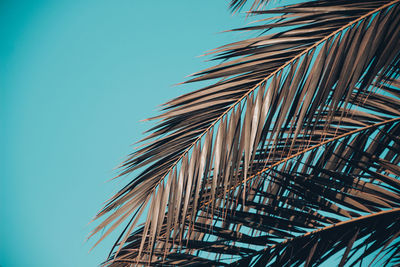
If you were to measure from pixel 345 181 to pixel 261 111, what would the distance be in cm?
63

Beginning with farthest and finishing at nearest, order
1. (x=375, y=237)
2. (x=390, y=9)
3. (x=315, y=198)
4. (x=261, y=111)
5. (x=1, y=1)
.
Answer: (x=1, y=1) → (x=315, y=198) → (x=375, y=237) → (x=261, y=111) → (x=390, y=9)

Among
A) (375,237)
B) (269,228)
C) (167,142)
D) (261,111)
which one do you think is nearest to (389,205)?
(375,237)

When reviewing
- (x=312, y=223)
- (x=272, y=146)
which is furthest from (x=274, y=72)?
(x=312, y=223)

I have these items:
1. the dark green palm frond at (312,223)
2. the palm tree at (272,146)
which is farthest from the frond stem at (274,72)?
the dark green palm frond at (312,223)

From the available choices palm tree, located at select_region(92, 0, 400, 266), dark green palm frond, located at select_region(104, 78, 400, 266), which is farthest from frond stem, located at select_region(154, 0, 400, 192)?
dark green palm frond, located at select_region(104, 78, 400, 266)

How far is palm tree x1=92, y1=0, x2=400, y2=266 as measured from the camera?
1122mm

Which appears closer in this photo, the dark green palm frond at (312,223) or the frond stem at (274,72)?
the frond stem at (274,72)

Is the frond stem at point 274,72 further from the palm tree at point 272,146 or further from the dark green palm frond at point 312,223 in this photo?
the dark green palm frond at point 312,223

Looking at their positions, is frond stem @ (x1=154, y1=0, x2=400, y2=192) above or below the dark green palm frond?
above

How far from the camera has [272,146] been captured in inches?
46.4

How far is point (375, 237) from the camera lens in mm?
1407

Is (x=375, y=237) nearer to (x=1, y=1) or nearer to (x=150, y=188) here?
(x=150, y=188)

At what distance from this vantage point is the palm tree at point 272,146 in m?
1.12

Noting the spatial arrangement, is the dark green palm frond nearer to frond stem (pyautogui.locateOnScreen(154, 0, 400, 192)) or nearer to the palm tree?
the palm tree
